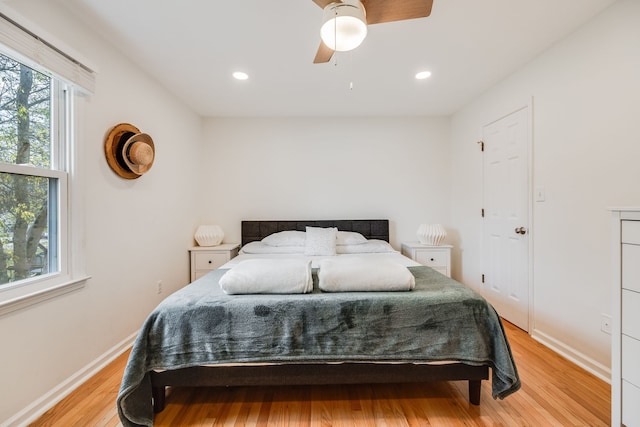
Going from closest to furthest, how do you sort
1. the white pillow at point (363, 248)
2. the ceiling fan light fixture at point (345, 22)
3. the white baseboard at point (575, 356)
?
the ceiling fan light fixture at point (345, 22), the white baseboard at point (575, 356), the white pillow at point (363, 248)

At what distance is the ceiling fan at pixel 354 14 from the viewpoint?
1.25 metres

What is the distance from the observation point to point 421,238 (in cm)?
333

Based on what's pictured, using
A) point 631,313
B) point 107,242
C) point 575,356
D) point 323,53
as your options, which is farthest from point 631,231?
point 107,242

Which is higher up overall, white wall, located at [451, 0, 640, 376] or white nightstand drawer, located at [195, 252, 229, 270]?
white wall, located at [451, 0, 640, 376]

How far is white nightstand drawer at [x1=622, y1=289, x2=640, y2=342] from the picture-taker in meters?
1.11

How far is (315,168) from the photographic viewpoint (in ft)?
11.6

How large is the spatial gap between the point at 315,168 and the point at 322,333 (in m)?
2.50

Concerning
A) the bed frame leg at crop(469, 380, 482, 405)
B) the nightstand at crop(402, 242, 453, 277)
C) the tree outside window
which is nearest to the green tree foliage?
the tree outside window

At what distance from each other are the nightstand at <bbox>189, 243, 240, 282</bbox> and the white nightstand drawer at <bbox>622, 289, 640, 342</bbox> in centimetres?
314

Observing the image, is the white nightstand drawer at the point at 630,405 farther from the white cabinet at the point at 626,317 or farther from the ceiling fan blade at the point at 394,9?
the ceiling fan blade at the point at 394,9

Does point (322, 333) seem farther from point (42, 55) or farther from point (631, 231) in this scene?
point (42, 55)

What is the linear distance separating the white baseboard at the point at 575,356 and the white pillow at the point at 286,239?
2.35 meters

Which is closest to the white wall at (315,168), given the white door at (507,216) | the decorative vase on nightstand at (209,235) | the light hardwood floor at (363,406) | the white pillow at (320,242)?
the decorative vase on nightstand at (209,235)

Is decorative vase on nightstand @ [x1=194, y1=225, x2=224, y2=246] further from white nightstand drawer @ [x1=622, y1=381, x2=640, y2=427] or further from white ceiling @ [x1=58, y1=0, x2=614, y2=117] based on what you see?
white nightstand drawer @ [x1=622, y1=381, x2=640, y2=427]
